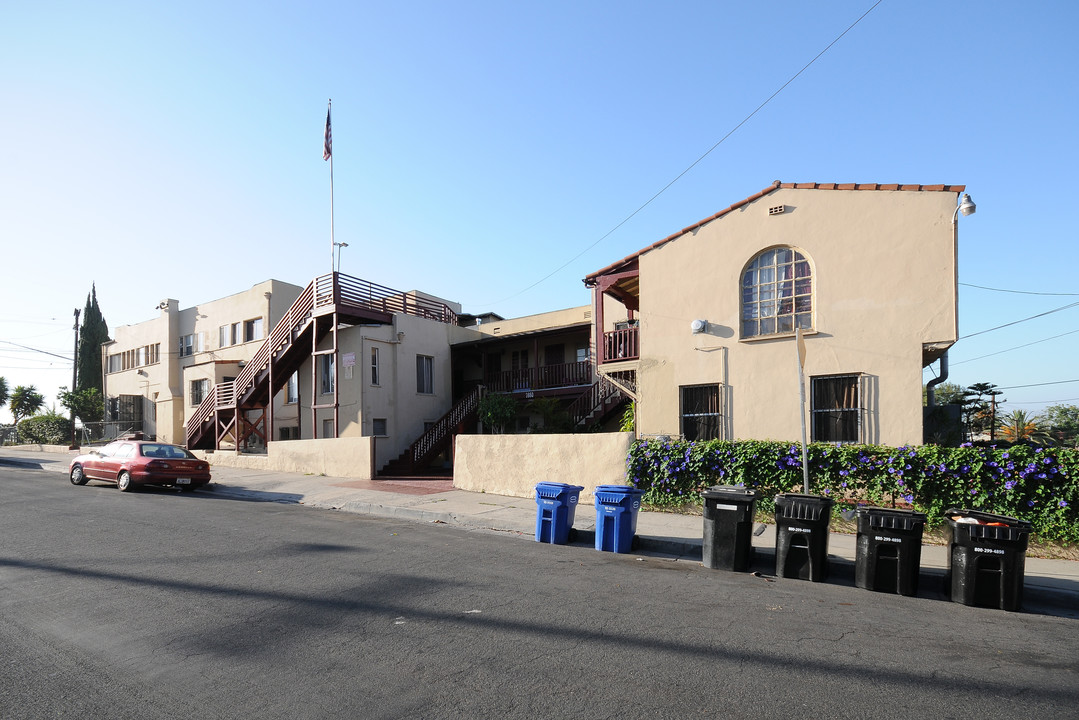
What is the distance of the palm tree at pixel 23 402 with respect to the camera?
47.5m

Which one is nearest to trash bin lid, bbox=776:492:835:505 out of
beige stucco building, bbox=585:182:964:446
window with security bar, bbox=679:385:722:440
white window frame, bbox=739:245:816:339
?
beige stucco building, bbox=585:182:964:446

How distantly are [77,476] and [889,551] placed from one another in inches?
777

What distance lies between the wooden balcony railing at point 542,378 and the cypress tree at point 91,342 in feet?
130

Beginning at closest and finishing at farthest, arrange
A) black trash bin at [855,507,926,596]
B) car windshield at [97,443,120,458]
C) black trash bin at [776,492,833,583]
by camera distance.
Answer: black trash bin at [855,507,926,596], black trash bin at [776,492,833,583], car windshield at [97,443,120,458]

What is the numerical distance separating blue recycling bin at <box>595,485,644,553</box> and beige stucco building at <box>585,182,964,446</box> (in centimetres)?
413

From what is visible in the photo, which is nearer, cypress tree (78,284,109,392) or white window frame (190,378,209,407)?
white window frame (190,378,209,407)

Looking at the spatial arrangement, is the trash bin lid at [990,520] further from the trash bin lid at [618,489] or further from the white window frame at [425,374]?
the white window frame at [425,374]

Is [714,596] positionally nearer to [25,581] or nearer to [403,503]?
[25,581]

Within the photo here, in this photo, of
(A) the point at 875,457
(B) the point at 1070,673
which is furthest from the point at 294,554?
(A) the point at 875,457

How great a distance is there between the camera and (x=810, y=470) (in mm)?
10562

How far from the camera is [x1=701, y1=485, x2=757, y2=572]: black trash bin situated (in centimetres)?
804

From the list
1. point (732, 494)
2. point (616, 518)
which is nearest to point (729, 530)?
point (732, 494)

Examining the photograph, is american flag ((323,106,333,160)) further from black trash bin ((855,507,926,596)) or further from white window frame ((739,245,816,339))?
black trash bin ((855,507,926,596))

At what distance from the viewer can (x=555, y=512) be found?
379 inches
